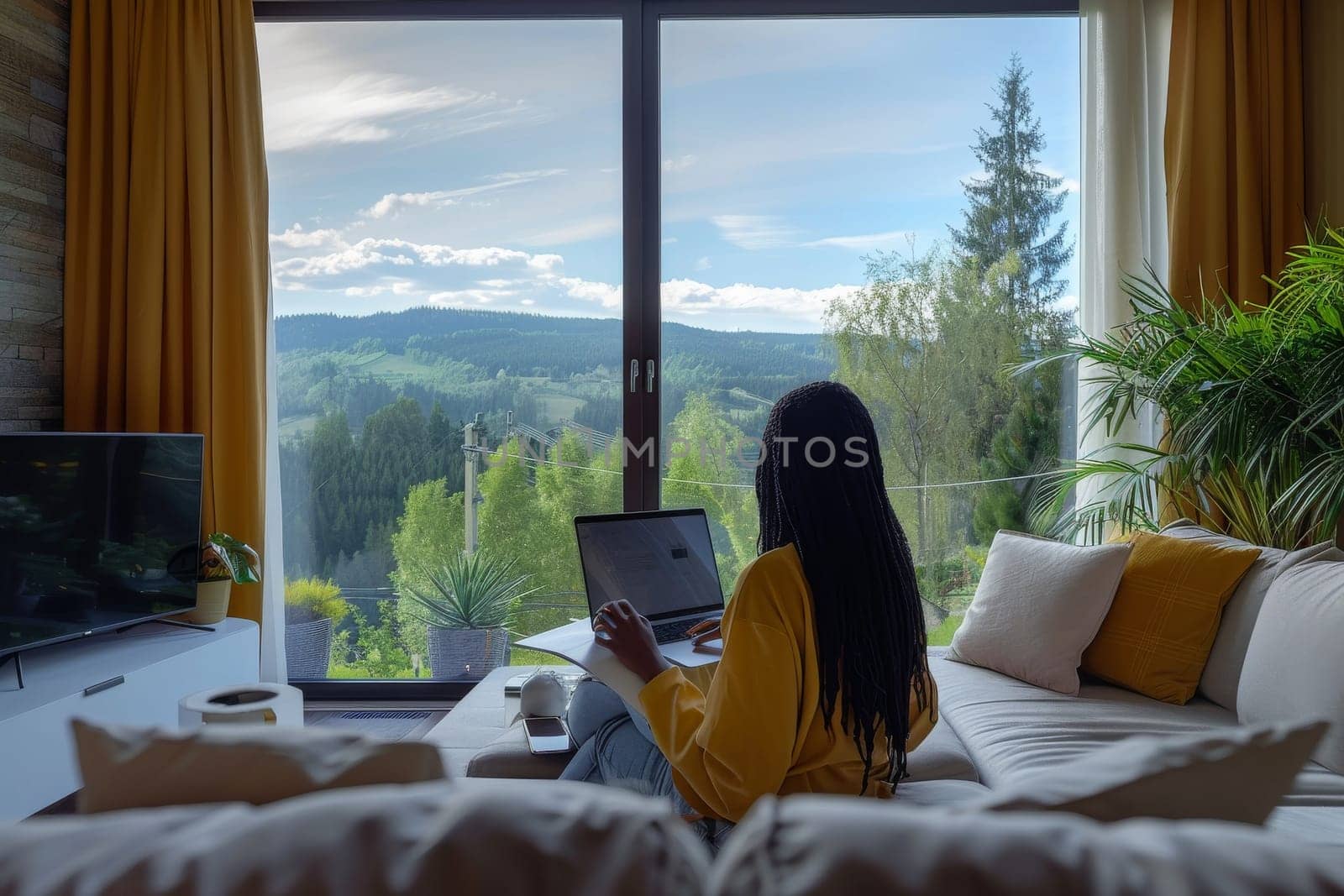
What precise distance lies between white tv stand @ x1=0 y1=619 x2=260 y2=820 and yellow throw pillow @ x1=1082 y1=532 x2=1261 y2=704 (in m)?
2.23

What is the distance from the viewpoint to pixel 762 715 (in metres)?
1.29

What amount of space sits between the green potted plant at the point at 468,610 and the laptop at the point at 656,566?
3.49 ft

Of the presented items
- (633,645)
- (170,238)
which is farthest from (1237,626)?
(170,238)

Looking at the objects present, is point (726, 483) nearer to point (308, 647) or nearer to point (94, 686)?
point (308, 647)

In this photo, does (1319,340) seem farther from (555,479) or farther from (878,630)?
(555,479)

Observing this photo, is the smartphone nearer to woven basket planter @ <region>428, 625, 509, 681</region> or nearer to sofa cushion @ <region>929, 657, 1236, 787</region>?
sofa cushion @ <region>929, 657, 1236, 787</region>

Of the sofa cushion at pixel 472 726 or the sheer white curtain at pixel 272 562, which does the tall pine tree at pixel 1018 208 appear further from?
the sheer white curtain at pixel 272 562

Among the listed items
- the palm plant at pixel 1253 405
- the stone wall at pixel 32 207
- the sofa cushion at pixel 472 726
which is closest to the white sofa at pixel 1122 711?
the palm plant at pixel 1253 405

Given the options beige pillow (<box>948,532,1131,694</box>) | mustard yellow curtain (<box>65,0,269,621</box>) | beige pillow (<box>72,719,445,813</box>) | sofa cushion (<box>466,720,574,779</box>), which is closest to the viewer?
beige pillow (<box>72,719,445,813</box>)

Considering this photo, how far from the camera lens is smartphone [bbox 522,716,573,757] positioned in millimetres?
1904

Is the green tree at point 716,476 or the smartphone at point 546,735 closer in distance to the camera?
the smartphone at point 546,735

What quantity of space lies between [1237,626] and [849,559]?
4.60 ft

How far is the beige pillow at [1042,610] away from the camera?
240 cm

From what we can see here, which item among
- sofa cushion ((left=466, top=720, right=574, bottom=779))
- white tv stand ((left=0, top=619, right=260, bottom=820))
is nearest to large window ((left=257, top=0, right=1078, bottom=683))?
white tv stand ((left=0, top=619, right=260, bottom=820))
